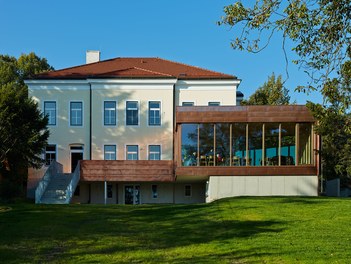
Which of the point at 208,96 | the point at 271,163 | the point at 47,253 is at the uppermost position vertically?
the point at 208,96

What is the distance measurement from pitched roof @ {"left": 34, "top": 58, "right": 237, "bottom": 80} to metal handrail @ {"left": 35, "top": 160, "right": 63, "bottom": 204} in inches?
248

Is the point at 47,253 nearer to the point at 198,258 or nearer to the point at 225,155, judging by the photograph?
the point at 198,258

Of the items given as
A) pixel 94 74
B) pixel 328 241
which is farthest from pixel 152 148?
pixel 328 241

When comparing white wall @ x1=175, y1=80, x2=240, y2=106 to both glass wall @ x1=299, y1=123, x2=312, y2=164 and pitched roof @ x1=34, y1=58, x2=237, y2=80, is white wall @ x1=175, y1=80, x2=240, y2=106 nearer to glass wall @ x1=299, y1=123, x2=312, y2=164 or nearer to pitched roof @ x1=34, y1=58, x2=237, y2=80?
pitched roof @ x1=34, y1=58, x2=237, y2=80

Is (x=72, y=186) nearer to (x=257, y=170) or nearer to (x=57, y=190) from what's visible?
(x=57, y=190)

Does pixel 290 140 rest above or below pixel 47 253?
above

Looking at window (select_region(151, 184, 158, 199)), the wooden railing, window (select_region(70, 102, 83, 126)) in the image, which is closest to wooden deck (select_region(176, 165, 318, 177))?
the wooden railing

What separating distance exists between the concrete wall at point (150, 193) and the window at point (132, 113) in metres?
4.35

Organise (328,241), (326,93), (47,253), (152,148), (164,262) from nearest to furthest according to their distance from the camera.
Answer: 1. (326,93)
2. (164,262)
3. (47,253)
4. (328,241)
5. (152,148)

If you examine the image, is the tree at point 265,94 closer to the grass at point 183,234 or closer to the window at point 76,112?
the window at point 76,112

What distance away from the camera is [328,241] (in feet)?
37.0

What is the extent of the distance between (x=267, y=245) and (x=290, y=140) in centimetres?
1613

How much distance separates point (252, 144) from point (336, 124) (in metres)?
4.50

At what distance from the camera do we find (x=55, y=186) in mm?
29203
